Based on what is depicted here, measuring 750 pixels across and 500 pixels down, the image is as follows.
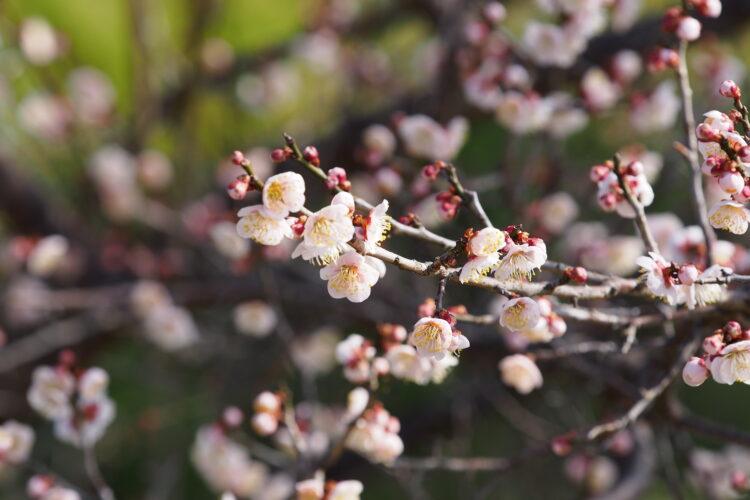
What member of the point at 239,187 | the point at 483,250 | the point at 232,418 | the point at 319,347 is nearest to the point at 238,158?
the point at 239,187

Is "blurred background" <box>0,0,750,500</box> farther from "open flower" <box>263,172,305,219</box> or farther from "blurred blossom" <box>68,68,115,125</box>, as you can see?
"open flower" <box>263,172,305,219</box>

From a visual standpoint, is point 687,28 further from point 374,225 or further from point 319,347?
point 319,347

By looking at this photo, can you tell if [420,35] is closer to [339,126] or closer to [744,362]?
[339,126]

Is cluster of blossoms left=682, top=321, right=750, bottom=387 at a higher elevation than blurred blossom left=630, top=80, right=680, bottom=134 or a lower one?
higher

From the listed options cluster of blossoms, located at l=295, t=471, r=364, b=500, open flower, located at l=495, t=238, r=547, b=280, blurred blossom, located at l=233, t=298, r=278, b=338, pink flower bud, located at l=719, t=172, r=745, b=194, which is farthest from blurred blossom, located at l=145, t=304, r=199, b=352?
pink flower bud, located at l=719, t=172, r=745, b=194

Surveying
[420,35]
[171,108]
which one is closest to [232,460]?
[171,108]

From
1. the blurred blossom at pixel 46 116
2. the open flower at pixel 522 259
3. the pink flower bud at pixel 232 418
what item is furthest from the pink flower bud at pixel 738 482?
the blurred blossom at pixel 46 116
